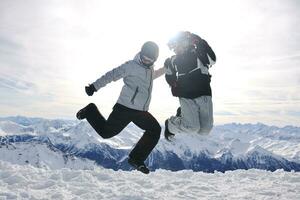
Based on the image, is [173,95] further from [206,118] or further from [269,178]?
[269,178]

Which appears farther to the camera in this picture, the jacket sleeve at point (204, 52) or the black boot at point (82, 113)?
the black boot at point (82, 113)

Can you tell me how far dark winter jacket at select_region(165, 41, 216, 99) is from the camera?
10.4 meters

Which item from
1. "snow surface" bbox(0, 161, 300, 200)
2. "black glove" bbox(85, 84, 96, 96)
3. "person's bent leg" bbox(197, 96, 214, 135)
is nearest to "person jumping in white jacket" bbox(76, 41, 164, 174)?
"black glove" bbox(85, 84, 96, 96)

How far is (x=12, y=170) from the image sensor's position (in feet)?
52.0

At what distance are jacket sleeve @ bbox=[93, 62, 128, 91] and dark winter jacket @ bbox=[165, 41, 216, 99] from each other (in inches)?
57.5

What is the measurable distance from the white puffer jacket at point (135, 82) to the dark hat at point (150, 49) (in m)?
0.39

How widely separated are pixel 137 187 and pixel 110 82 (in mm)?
5908

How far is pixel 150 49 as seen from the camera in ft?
33.5

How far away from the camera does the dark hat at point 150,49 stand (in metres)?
10.2

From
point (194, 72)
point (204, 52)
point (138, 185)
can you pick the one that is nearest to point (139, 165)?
point (194, 72)

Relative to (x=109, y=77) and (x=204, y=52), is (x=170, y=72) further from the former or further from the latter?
(x=109, y=77)

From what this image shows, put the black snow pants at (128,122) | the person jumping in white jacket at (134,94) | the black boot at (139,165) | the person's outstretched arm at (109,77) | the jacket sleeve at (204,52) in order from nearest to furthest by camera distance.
→ the person's outstretched arm at (109,77), the person jumping in white jacket at (134,94), the jacket sleeve at (204,52), the black snow pants at (128,122), the black boot at (139,165)

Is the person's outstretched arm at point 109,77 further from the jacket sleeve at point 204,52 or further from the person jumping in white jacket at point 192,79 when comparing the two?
the jacket sleeve at point 204,52

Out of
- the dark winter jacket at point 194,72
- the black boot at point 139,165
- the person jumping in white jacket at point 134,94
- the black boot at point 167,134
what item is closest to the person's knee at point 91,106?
the person jumping in white jacket at point 134,94
